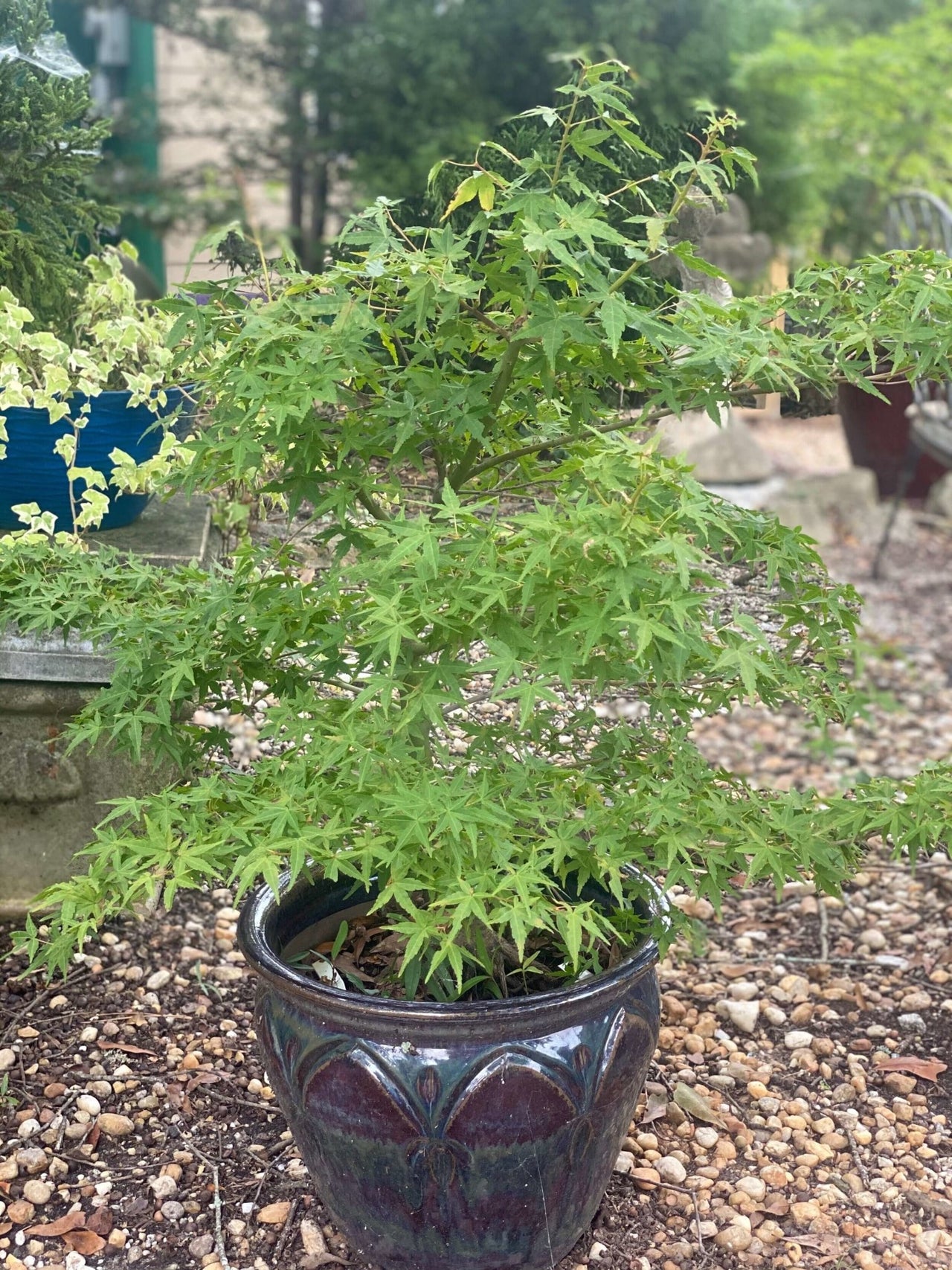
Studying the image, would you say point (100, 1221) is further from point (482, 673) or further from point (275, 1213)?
point (482, 673)

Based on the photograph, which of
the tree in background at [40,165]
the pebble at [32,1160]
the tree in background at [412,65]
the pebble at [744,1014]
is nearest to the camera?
the pebble at [32,1160]

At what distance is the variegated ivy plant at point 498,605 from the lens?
4.36 ft

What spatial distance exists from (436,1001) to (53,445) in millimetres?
1292

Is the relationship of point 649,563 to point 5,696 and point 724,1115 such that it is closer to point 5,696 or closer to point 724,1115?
point 724,1115

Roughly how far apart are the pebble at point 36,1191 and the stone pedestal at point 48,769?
1.68ft

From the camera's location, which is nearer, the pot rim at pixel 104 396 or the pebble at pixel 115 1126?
the pebble at pixel 115 1126

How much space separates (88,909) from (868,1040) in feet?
4.59

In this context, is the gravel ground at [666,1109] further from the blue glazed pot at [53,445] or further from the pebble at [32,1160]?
the blue glazed pot at [53,445]

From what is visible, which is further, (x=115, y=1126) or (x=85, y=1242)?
(x=115, y=1126)

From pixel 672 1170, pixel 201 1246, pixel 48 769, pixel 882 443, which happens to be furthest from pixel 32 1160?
pixel 882 443

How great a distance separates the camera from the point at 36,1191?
1.77m

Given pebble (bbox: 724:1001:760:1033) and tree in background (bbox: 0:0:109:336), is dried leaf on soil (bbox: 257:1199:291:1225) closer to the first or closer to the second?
pebble (bbox: 724:1001:760:1033)

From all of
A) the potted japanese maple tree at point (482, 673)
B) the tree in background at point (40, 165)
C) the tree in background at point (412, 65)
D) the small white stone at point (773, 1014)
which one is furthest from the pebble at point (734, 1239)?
the tree in background at point (412, 65)

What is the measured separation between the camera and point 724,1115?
200cm
